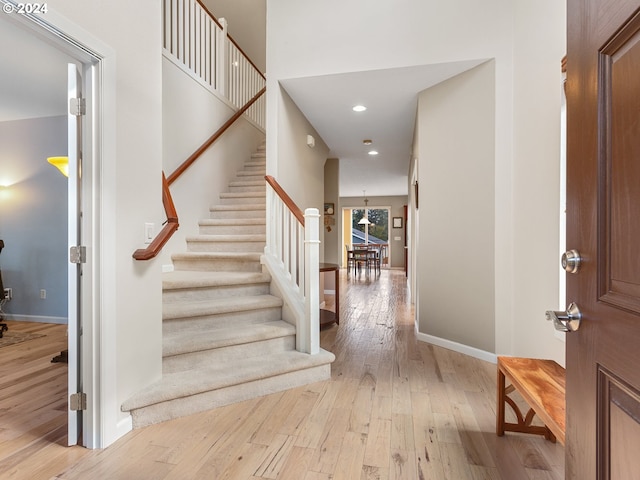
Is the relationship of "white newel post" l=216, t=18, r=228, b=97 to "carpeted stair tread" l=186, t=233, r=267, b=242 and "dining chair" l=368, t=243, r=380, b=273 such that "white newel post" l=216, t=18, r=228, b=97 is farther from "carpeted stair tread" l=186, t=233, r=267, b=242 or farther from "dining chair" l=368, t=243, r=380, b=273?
"dining chair" l=368, t=243, r=380, b=273

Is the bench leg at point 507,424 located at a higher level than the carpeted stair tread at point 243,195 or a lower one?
lower

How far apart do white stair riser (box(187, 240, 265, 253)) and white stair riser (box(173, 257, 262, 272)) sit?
1.00 ft

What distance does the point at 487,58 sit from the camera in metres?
2.92

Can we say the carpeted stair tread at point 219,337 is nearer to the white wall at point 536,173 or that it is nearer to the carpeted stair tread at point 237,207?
the carpeted stair tread at point 237,207

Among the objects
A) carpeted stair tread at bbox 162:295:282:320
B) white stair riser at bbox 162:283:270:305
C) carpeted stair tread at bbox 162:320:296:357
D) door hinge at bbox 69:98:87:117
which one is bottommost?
carpeted stair tread at bbox 162:320:296:357

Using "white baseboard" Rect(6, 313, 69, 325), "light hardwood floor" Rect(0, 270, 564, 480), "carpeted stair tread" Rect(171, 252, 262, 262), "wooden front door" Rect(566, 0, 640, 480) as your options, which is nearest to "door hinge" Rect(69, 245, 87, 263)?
"light hardwood floor" Rect(0, 270, 564, 480)

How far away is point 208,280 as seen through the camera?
2.79m

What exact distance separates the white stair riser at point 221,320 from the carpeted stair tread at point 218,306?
1.6 inches

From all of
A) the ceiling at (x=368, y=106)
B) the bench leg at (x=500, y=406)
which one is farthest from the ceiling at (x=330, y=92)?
the bench leg at (x=500, y=406)

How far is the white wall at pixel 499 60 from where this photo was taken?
2.40 metres

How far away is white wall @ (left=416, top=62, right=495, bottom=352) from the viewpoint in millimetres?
3016

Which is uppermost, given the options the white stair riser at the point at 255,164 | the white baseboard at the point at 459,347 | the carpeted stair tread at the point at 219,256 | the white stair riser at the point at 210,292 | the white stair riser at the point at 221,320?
the white stair riser at the point at 255,164

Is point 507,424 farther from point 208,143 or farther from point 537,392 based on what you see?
point 208,143

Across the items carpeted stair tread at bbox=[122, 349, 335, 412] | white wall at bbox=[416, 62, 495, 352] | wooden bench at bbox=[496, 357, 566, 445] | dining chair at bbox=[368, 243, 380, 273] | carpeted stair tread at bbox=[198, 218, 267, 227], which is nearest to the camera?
wooden bench at bbox=[496, 357, 566, 445]
